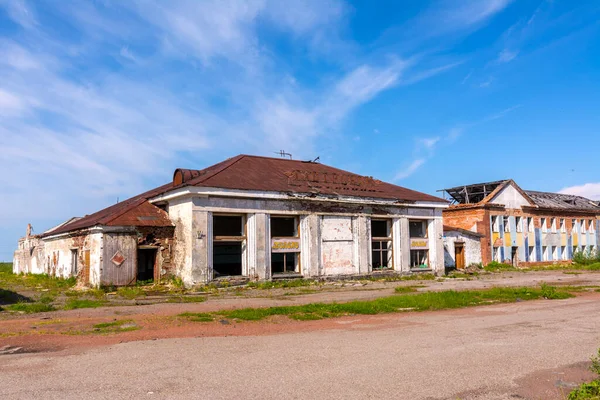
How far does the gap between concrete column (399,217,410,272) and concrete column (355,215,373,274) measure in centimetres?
241

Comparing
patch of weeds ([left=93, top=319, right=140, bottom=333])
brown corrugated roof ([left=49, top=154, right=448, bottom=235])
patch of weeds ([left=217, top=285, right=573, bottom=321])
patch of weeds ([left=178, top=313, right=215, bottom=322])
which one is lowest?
patch of weeds ([left=217, top=285, right=573, bottom=321])

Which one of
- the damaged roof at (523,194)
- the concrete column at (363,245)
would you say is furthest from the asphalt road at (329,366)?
the damaged roof at (523,194)

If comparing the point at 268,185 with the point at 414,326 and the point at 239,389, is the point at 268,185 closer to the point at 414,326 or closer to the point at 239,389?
the point at 414,326

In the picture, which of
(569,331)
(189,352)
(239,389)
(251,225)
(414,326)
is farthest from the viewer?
(251,225)

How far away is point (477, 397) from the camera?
5.16 meters

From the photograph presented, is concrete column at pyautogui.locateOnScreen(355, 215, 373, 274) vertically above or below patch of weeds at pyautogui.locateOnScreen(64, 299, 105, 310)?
above

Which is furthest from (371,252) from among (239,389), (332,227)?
(239,389)

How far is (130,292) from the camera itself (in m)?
18.7

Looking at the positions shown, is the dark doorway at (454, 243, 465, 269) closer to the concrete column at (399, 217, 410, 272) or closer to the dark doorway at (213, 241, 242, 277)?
the concrete column at (399, 217, 410, 272)

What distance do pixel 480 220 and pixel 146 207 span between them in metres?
26.2

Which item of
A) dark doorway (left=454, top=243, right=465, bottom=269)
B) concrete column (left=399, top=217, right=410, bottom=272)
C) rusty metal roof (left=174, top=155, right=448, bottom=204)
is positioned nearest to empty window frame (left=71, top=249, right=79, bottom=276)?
rusty metal roof (left=174, top=155, right=448, bottom=204)

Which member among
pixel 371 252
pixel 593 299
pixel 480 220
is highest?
pixel 480 220

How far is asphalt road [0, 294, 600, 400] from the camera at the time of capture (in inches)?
209

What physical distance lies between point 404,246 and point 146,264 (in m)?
14.8
